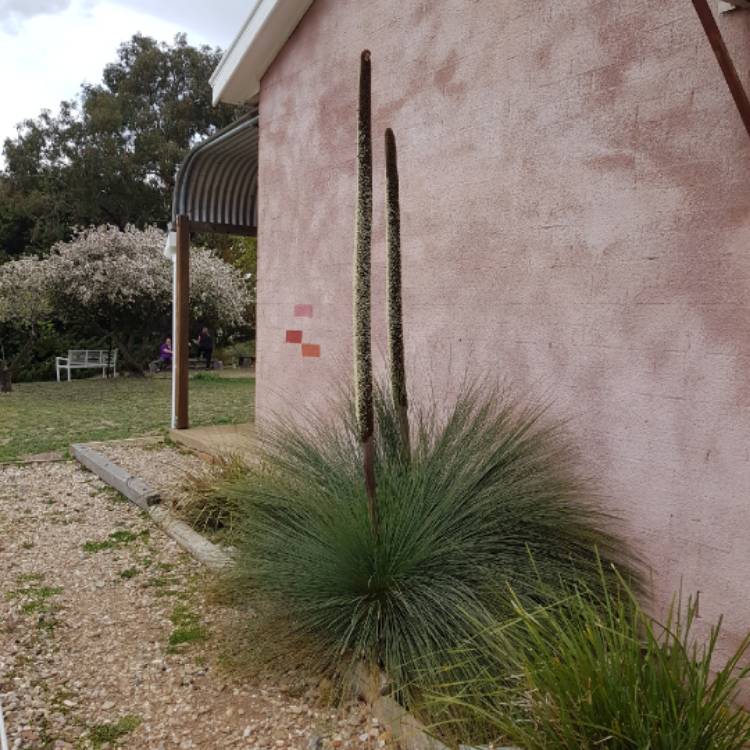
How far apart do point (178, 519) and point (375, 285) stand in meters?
2.25

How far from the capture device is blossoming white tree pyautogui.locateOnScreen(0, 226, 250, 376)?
1645cm

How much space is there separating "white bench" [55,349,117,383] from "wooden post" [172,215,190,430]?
1081 centimetres

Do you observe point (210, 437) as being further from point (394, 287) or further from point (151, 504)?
point (394, 287)

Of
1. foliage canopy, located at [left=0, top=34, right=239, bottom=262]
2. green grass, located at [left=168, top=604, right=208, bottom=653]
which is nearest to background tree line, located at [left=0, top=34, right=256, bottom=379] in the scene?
foliage canopy, located at [left=0, top=34, right=239, bottom=262]

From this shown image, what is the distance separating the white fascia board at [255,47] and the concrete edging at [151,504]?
3690mm

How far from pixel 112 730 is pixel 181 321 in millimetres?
5972

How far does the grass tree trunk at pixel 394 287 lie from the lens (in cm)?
347

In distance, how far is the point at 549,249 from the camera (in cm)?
361

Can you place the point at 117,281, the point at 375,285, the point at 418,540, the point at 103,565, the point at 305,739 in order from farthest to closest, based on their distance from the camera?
the point at 117,281
the point at 375,285
the point at 103,565
the point at 418,540
the point at 305,739

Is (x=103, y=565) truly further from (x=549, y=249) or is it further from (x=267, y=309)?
(x=549, y=249)

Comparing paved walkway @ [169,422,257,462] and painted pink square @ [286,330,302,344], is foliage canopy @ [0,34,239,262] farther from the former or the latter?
painted pink square @ [286,330,302,344]

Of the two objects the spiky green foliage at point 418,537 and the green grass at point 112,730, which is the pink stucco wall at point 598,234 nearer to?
the spiky green foliage at point 418,537

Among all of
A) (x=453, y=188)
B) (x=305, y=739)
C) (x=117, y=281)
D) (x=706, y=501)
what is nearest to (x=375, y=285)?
(x=453, y=188)

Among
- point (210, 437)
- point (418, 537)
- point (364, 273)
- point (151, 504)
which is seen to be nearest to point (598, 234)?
point (364, 273)
